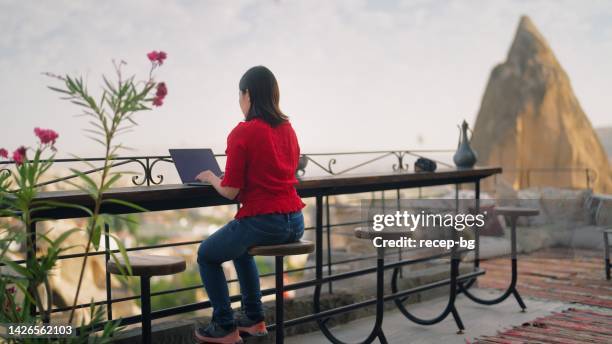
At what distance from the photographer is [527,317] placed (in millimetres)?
4207

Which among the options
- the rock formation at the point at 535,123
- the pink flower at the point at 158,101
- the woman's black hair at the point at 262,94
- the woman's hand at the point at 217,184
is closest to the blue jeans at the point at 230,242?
the woman's hand at the point at 217,184

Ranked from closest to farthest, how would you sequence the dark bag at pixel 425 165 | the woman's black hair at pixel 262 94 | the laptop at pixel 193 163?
the woman's black hair at pixel 262 94 < the laptop at pixel 193 163 < the dark bag at pixel 425 165

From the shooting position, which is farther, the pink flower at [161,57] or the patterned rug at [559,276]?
the patterned rug at [559,276]

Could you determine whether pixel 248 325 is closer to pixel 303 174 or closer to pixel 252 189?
pixel 252 189

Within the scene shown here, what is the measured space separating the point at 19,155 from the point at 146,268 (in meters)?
0.54

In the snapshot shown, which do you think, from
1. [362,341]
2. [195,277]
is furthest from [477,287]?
[195,277]

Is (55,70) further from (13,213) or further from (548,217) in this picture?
(548,217)

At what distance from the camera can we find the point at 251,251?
2.67m

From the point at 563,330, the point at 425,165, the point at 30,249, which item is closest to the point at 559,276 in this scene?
the point at 563,330

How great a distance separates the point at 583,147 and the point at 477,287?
1185 cm

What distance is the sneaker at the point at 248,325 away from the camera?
292 centimetres

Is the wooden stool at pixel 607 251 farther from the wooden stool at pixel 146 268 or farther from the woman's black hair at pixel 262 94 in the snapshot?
the wooden stool at pixel 146 268

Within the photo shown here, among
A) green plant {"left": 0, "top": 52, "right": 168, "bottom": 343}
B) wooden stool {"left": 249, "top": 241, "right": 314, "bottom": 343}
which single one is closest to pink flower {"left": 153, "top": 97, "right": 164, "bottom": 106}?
green plant {"left": 0, "top": 52, "right": 168, "bottom": 343}

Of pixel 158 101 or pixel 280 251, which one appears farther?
pixel 280 251
